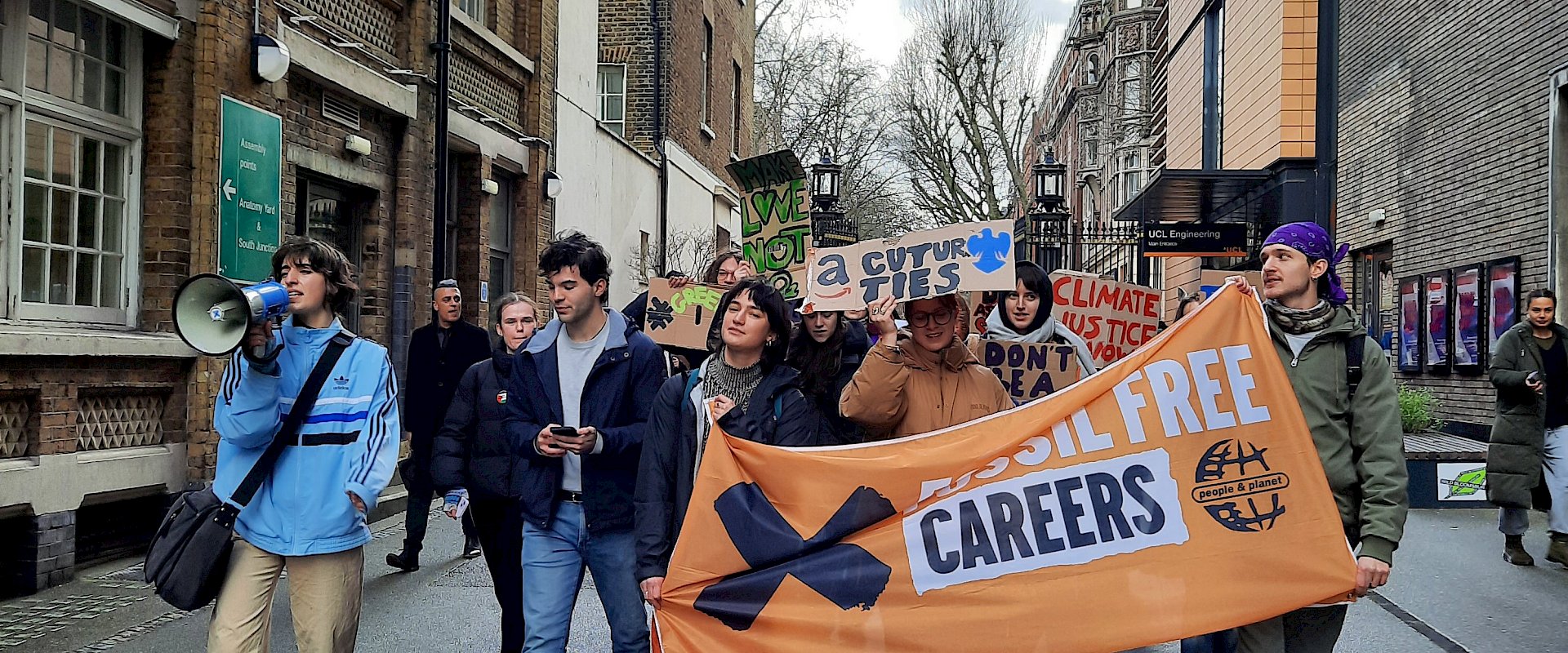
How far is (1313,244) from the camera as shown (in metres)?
4.50

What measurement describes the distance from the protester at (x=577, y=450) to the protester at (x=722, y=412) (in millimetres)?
404

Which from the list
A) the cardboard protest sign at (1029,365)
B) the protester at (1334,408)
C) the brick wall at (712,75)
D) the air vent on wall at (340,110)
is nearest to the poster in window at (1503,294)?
the cardboard protest sign at (1029,365)

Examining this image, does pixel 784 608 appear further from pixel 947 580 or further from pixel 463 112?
pixel 463 112

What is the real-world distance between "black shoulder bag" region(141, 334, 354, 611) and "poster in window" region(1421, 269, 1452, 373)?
14337mm

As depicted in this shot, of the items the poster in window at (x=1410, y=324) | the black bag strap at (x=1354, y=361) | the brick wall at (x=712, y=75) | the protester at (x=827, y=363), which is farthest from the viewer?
the brick wall at (x=712, y=75)

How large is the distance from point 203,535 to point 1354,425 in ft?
11.9

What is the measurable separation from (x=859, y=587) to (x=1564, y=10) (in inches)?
464

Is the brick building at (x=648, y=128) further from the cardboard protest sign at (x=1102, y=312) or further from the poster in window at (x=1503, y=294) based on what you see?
the cardboard protest sign at (x=1102, y=312)

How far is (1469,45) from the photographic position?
15.4 metres

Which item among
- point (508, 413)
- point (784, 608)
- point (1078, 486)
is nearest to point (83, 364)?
point (508, 413)

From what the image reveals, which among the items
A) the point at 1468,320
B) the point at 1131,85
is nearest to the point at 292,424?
the point at 1468,320

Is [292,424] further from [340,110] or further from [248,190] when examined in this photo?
[340,110]

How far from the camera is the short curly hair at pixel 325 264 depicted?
461 cm

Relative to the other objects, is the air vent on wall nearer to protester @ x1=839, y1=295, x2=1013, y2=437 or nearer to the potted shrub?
protester @ x1=839, y1=295, x2=1013, y2=437
